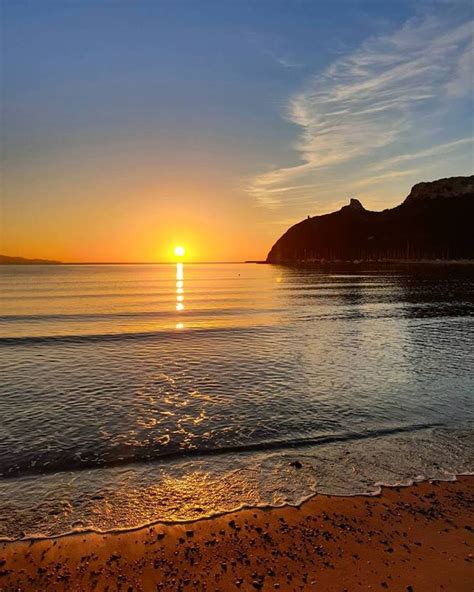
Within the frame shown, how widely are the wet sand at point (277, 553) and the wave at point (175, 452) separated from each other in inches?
129

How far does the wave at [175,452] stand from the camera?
10.5 meters

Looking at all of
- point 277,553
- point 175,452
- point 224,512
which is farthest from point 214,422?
point 277,553

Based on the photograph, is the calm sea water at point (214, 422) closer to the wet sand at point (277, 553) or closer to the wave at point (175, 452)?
the wave at point (175, 452)

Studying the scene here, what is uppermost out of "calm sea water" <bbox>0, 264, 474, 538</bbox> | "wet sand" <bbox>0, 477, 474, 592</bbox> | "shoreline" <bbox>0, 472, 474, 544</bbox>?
"wet sand" <bbox>0, 477, 474, 592</bbox>

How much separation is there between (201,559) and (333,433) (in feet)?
23.3

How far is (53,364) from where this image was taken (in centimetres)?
2327

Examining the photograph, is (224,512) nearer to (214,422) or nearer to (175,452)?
(175,452)

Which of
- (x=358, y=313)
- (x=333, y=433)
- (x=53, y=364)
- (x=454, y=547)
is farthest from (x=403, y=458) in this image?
(x=358, y=313)

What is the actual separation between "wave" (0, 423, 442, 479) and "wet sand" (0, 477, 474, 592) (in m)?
3.29

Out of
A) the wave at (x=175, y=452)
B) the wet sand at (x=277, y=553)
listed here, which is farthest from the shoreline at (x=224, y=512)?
the wave at (x=175, y=452)

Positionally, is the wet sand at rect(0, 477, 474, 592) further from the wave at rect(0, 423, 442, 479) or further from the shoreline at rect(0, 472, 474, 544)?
the wave at rect(0, 423, 442, 479)

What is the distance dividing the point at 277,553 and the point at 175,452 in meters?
5.29

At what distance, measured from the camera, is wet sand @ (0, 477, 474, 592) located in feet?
20.6

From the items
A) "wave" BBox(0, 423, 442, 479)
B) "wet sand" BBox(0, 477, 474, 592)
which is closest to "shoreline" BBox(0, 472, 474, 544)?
"wet sand" BBox(0, 477, 474, 592)
